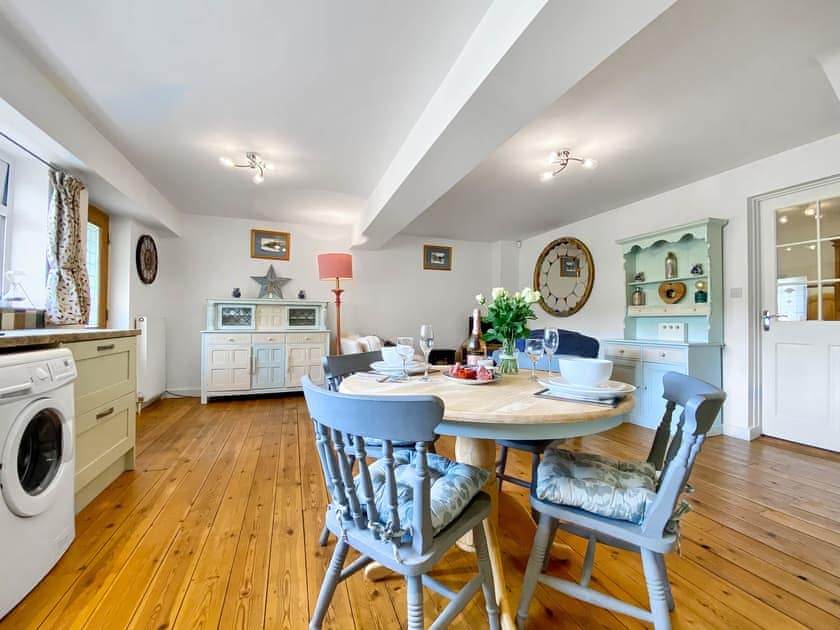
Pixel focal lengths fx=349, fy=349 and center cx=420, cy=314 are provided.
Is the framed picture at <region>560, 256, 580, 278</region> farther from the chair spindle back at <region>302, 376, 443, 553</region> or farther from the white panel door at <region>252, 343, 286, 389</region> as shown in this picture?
the chair spindle back at <region>302, 376, 443, 553</region>

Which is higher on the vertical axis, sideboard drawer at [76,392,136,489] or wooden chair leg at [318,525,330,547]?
sideboard drawer at [76,392,136,489]

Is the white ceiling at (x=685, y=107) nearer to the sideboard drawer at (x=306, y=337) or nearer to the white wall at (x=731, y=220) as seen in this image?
the white wall at (x=731, y=220)

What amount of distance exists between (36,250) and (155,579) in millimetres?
2382

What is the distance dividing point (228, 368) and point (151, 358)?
784mm

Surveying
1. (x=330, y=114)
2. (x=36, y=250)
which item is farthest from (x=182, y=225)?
(x=330, y=114)

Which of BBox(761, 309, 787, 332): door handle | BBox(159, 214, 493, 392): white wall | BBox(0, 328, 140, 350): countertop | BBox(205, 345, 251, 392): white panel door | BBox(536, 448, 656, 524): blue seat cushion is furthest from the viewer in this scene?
BBox(159, 214, 493, 392): white wall

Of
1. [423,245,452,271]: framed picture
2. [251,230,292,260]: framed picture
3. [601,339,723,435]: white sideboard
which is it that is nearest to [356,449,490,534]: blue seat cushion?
[601,339,723,435]: white sideboard

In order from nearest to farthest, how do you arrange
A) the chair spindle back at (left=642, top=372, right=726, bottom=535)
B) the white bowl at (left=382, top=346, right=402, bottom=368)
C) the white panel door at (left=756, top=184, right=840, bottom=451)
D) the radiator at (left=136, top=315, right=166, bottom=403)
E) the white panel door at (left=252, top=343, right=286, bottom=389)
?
1. the chair spindle back at (left=642, top=372, right=726, bottom=535)
2. the white bowl at (left=382, top=346, right=402, bottom=368)
3. the white panel door at (left=756, top=184, right=840, bottom=451)
4. the radiator at (left=136, top=315, right=166, bottom=403)
5. the white panel door at (left=252, top=343, right=286, bottom=389)

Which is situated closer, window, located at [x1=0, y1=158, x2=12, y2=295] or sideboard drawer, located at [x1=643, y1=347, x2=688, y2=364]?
window, located at [x1=0, y1=158, x2=12, y2=295]

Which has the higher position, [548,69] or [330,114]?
[330,114]

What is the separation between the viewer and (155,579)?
4.25 ft

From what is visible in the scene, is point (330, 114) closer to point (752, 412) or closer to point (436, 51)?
point (436, 51)

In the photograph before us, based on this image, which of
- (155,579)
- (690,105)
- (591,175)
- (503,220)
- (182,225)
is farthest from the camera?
(503,220)

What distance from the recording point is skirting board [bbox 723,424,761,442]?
2.90 meters
